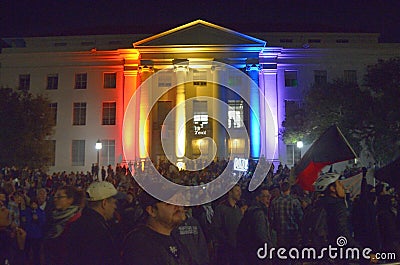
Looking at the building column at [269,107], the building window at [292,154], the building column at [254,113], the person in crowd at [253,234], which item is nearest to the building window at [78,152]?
the building column at [254,113]

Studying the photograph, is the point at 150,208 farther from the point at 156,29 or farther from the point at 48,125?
the point at 156,29

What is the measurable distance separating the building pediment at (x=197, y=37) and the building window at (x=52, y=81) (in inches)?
329

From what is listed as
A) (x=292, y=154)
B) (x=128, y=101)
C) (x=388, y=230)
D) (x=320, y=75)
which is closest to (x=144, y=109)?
(x=128, y=101)

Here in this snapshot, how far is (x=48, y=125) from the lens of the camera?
32.8m

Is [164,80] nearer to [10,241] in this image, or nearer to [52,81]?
[52,81]

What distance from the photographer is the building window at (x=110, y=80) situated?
4166 cm

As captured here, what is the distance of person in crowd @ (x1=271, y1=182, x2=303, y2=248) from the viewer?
8492 millimetres

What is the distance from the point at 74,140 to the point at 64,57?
7604 mm

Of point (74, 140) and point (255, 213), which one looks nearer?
point (255, 213)

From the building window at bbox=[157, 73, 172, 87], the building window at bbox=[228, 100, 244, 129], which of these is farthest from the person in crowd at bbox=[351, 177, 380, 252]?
the building window at bbox=[157, 73, 172, 87]

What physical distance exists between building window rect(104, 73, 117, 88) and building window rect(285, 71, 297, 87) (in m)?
15.4

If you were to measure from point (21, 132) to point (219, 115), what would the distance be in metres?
16.1

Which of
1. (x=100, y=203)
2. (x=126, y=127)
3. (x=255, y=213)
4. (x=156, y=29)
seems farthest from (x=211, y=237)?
(x=156, y=29)

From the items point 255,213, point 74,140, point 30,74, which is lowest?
point 255,213
